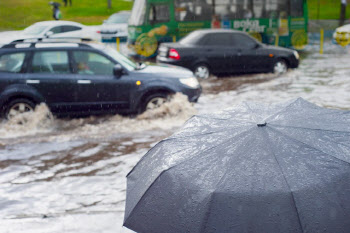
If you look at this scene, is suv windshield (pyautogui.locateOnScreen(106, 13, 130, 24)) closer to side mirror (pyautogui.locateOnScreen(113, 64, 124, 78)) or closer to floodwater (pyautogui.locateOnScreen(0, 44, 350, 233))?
floodwater (pyautogui.locateOnScreen(0, 44, 350, 233))

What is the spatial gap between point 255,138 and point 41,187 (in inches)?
163

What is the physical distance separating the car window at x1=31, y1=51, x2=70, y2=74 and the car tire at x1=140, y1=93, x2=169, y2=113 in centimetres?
163

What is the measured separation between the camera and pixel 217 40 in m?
14.5

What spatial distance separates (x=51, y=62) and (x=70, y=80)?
539 millimetres

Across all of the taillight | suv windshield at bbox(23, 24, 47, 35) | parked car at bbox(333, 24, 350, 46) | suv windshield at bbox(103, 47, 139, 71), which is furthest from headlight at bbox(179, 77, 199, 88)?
parked car at bbox(333, 24, 350, 46)

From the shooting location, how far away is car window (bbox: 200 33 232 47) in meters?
14.4

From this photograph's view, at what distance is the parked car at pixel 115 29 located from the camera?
23.2 metres

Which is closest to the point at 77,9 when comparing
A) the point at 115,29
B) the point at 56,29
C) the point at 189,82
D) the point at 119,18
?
the point at 119,18

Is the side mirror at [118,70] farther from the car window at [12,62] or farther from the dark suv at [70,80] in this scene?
the car window at [12,62]

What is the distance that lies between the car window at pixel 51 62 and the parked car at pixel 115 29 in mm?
14081

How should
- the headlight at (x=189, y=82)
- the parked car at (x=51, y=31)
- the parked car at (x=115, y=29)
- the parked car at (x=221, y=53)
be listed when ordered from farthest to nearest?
1. the parked car at (x=115, y=29)
2. the parked car at (x=51, y=31)
3. the parked car at (x=221, y=53)
4. the headlight at (x=189, y=82)

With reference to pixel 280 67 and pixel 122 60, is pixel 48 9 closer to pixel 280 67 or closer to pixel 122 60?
pixel 280 67

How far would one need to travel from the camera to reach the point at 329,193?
249cm

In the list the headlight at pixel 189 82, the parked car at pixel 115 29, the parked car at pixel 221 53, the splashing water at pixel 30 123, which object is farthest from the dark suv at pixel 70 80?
the parked car at pixel 115 29
